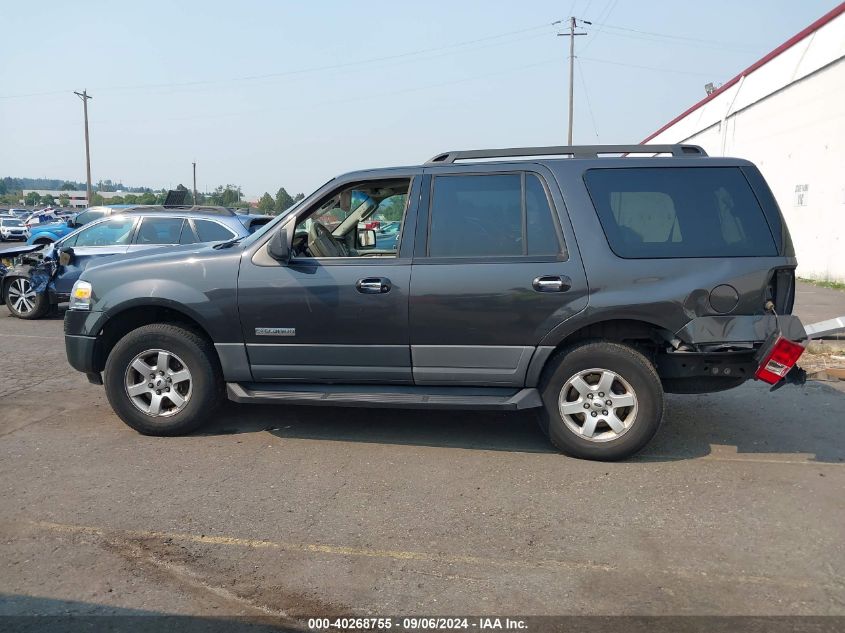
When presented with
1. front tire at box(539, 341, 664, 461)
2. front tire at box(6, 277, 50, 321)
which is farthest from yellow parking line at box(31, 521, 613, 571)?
front tire at box(6, 277, 50, 321)

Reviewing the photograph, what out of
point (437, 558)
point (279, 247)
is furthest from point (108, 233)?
point (437, 558)

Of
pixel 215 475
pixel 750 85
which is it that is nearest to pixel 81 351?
pixel 215 475

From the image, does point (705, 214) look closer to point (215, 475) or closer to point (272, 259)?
point (272, 259)

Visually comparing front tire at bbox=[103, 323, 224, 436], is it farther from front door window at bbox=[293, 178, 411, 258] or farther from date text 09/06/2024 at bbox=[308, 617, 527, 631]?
date text 09/06/2024 at bbox=[308, 617, 527, 631]

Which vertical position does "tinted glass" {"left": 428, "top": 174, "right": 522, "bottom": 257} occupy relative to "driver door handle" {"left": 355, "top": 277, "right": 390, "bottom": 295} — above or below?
above

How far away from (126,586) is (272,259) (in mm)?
2475

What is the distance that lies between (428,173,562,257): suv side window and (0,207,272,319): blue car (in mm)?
5668

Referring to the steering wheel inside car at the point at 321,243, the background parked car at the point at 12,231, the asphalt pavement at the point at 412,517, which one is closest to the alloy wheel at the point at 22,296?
the asphalt pavement at the point at 412,517

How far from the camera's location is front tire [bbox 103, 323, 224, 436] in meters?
5.11

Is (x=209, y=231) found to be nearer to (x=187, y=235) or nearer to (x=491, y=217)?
(x=187, y=235)

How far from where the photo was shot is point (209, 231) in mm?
10133

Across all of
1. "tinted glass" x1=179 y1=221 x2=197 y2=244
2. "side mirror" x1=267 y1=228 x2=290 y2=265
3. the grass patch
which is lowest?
A: the grass patch

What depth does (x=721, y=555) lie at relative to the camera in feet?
11.4

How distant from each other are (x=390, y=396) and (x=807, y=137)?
50.2 ft
